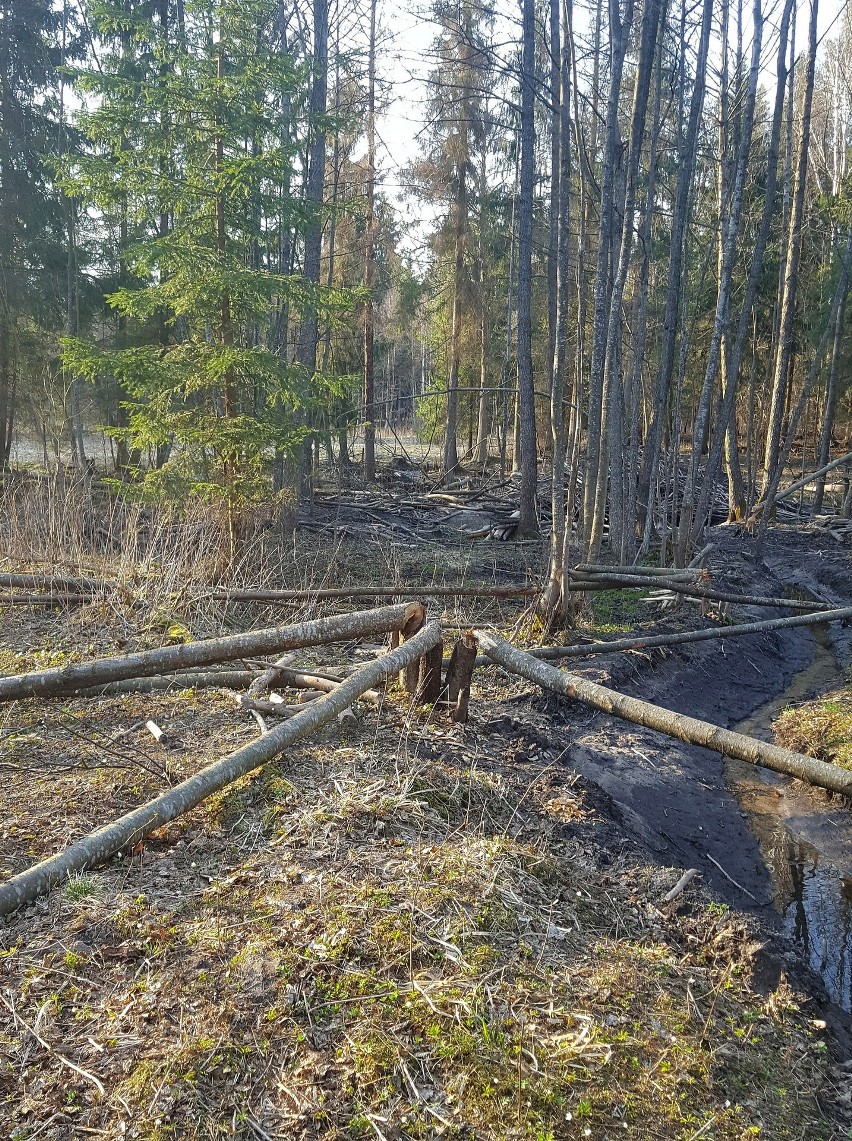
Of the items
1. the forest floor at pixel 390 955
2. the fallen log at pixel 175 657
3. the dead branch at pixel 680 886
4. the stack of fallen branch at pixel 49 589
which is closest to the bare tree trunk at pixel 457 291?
the stack of fallen branch at pixel 49 589

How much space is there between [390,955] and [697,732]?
201 centimetres

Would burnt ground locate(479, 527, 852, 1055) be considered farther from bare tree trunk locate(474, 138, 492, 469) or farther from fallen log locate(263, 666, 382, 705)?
bare tree trunk locate(474, 138, 492, 469)

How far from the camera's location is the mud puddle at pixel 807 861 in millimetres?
4262

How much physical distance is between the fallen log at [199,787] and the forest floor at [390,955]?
0.34 ft

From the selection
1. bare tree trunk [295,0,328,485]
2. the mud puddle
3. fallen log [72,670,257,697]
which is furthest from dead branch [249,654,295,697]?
bare tree trunk [295,0,328,485]

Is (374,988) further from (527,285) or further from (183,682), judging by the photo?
(527,285)

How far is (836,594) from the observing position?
12148 mm

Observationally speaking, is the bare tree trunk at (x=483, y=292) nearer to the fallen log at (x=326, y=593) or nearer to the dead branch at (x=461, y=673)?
the fallen log at (x=326, y=593)

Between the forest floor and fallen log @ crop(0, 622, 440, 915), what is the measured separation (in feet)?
0.34

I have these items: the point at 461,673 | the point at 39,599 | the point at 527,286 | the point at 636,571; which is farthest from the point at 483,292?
the point at 461,673

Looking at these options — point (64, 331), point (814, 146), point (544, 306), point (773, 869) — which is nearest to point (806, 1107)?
point (773, 869)

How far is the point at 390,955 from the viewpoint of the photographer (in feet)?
9.49

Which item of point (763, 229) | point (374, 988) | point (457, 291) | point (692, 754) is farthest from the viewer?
point (457, 291)

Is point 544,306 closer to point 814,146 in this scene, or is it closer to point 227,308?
point 814,146
